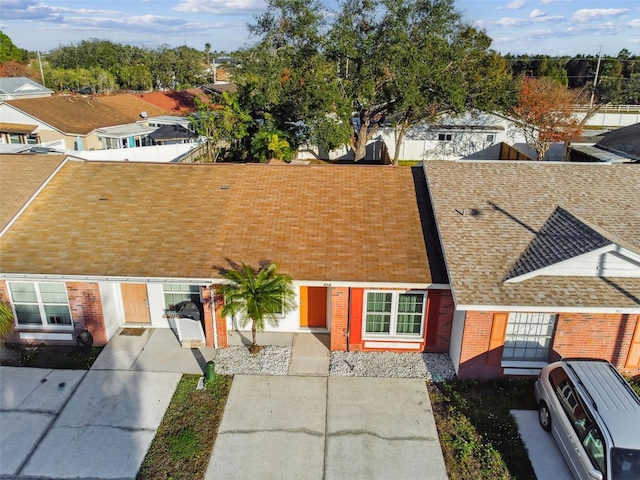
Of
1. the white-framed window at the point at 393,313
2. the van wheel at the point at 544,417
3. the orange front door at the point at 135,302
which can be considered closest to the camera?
the van wheel at the point at 544,417

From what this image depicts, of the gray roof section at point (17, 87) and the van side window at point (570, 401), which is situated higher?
the gray roof section at point (17, 87)

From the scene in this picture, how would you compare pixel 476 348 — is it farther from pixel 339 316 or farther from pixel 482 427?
pixel 339 316

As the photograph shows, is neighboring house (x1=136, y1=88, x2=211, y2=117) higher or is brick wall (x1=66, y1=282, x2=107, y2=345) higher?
neighboring house (x1=136, y1=88, x2=211, y2=117)

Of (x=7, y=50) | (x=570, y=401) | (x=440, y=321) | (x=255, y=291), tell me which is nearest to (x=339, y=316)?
(x=255, y=291)

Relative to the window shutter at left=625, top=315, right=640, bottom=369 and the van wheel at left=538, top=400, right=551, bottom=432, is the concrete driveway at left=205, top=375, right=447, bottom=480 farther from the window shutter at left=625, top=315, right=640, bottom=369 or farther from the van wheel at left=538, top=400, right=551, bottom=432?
the window shutter at left=625, top=315, right=640, bottom=369

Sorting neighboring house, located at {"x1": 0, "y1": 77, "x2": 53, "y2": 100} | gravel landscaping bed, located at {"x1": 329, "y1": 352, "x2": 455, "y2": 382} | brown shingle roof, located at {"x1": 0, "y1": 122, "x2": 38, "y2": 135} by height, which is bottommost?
gravel landscaping bed, located at {"x1": 329, "y1": 352, "x2": 455, "y2": 382}

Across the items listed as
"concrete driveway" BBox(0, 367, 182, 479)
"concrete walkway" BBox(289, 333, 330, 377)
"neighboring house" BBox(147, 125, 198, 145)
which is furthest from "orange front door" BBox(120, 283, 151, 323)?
"neighboring house" BBox(147, 125, 198, 145)

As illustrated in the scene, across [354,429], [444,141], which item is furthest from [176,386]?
[444,141]

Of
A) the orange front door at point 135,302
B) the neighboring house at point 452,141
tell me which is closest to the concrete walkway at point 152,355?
the orange front door at point 135,302

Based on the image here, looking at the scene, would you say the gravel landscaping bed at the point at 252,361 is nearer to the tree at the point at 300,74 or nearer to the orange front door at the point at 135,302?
the orange front door at the point at 135,302
